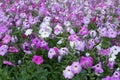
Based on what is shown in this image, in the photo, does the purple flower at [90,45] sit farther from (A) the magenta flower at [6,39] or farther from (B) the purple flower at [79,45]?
(A) the magenta flower at [6,39]

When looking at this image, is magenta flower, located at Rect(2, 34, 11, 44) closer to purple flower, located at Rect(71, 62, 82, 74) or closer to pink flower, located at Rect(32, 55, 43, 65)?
pink flower, located at Rect(32, 55, 43, 65)

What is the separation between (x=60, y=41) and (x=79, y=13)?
1.12 m

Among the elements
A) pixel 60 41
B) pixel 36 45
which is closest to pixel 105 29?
pixel 60 41

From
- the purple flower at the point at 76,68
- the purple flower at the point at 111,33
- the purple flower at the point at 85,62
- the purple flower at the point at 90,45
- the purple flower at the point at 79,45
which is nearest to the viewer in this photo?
the purple flower at the point at 76,68

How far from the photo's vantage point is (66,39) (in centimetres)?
384

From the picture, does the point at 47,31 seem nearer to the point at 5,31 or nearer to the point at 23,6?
the point at 5,31

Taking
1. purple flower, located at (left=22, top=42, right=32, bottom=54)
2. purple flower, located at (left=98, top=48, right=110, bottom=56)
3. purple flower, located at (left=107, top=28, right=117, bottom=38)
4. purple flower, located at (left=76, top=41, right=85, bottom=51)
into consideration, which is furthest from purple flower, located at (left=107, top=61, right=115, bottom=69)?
purple flower, located at (left=22, top=42, right=32, bottom=54)

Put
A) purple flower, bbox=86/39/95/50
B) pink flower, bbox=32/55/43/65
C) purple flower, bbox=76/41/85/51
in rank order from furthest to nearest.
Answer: purple flower, bbox=86/39/95/50, purple flower, bbox=76/41/85/51, pink flower, bbox=32/55/43/65

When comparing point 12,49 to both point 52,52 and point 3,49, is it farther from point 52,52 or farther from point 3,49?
point 52,52

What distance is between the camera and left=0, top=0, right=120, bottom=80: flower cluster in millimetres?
3379

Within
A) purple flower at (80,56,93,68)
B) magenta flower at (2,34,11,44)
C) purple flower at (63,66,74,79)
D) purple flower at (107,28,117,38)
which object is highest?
purple flower at (107,28,117,38)

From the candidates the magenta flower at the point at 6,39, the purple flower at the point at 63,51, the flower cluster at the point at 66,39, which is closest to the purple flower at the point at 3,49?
the flower cluster at the point at 66,39

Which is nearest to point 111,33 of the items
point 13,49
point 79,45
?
point 79,45

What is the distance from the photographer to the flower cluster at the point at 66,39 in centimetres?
338
